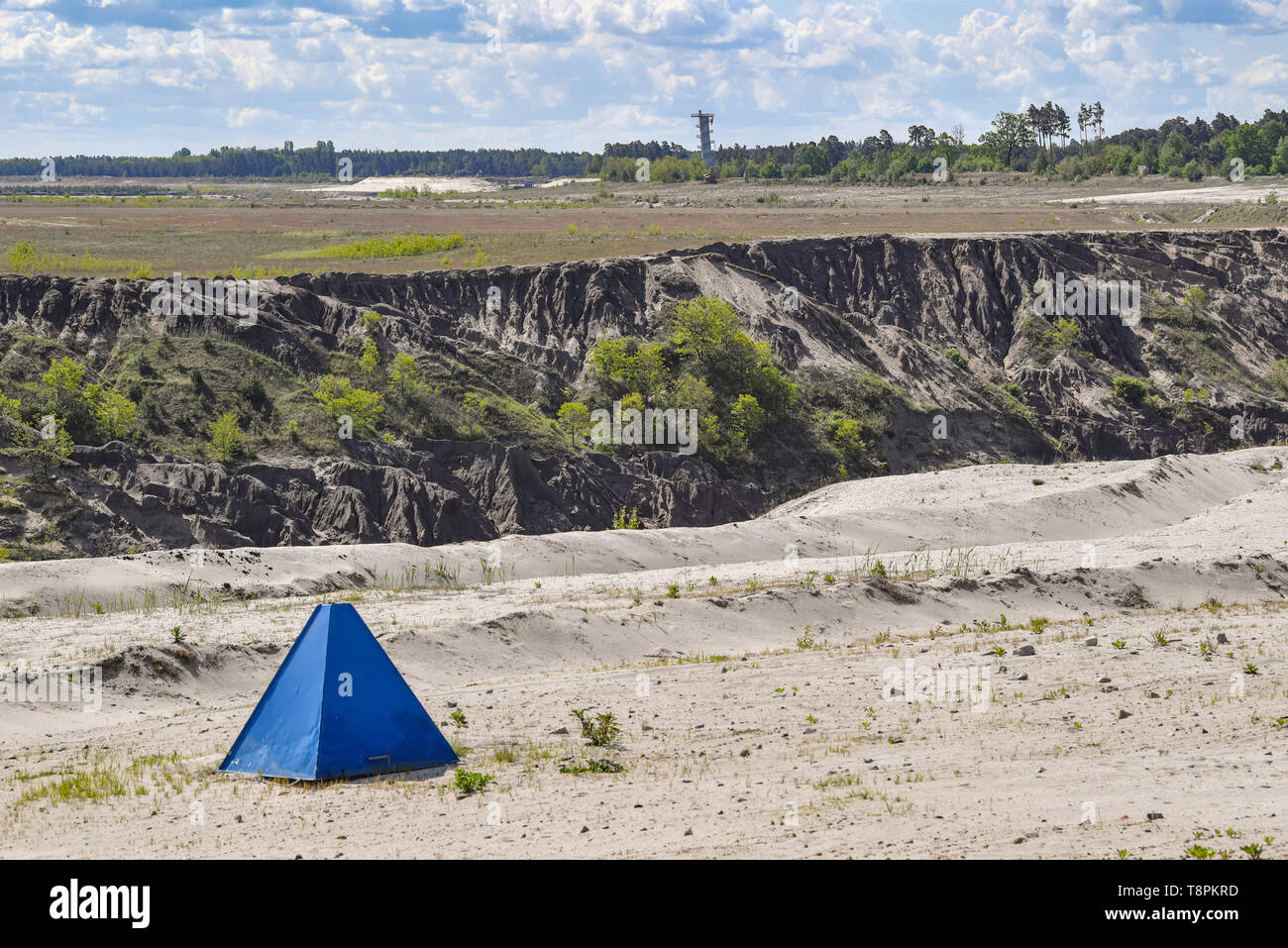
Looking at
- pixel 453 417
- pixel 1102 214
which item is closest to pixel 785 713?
pixel 453 417

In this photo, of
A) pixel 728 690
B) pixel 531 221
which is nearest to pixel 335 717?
pixel 728 690

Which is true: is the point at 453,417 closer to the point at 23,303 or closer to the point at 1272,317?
the point at 23,303

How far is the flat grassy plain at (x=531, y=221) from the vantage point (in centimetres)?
5369

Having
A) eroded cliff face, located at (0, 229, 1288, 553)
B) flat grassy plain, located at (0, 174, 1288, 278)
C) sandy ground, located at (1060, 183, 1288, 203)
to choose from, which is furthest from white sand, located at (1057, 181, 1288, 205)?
eroded cliff face, located at (0, 229, 1288, 553)

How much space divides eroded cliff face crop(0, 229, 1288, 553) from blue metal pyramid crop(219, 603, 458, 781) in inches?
754

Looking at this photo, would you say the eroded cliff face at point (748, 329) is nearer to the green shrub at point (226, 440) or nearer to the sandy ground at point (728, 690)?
the green shrub at point (226, 440)

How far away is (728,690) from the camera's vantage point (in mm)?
17219

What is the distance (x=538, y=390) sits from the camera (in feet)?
144

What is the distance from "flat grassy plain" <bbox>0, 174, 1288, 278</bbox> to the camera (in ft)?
176

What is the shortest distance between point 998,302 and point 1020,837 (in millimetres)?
50657

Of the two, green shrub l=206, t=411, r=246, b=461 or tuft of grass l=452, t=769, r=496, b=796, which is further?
green shrub l=206, t=411, r=246, b=461

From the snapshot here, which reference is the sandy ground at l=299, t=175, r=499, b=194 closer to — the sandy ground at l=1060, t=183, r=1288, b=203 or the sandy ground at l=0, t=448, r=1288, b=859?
the sandy ground at l=1060, t=183, r=1288, b=203

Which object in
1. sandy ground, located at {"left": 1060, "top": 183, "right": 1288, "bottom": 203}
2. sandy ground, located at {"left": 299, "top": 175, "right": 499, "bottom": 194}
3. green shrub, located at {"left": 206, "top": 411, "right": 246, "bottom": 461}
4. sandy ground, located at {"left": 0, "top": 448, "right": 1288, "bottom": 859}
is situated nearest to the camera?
sandy ground, located at {"left": 0, "top": 448, "right": 1288, "bottom": 859}

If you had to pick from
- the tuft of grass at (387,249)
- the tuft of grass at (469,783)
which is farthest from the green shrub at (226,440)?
the tuft of grass at (469,783)
